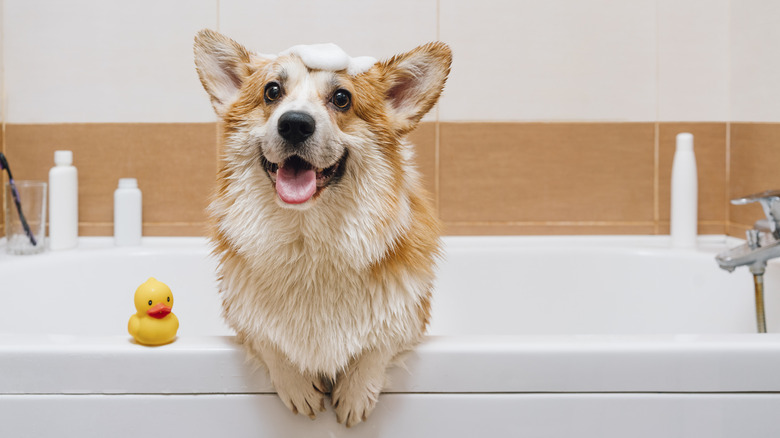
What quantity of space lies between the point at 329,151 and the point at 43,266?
112 cm

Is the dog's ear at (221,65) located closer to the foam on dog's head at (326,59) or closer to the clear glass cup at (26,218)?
the foam on dog's head at (326,59)

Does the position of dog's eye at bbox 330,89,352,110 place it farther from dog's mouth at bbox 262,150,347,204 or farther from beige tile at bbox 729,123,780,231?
beige tile at bbox 729,123,780,231

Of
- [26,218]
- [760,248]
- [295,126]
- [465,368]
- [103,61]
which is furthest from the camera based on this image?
[103,61]

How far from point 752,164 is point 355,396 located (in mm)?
1417

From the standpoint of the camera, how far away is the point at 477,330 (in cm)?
177

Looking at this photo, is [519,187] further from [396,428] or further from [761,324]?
[396,428]

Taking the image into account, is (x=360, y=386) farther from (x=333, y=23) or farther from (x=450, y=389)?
(x=333, y=23)

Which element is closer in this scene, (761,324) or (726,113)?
(761,324)

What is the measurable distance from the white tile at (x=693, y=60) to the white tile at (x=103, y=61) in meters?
1.28

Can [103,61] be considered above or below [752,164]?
above

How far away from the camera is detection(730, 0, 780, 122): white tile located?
5.49 feet

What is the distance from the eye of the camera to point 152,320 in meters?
0.91

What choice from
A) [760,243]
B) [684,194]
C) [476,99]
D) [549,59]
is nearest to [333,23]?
[476,99]

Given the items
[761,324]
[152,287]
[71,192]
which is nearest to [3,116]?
[71,192]
